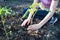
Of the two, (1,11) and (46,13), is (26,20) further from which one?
(1,11)

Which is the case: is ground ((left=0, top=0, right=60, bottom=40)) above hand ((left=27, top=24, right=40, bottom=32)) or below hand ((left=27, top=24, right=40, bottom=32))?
below

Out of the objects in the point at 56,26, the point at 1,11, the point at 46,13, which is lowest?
the point at 56,26

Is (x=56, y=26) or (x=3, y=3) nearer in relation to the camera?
(x=56, y=26)

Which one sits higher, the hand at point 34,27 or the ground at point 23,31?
the hand at point 34,27

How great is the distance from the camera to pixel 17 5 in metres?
3.68

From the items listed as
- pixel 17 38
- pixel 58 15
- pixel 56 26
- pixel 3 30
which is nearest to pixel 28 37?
pixel 17 38

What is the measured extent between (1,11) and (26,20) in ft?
2.08

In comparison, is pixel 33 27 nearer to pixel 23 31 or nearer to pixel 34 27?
pixel 34 27

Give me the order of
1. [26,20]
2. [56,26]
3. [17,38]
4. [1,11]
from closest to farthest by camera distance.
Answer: [1,11] < [17,38] < [26,20] < [56,26]

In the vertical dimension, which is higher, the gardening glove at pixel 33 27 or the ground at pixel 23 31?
the gardening glove at pixel 33 27

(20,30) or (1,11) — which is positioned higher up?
(1,11)

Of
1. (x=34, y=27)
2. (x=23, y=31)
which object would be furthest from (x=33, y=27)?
(x=23, y=31)

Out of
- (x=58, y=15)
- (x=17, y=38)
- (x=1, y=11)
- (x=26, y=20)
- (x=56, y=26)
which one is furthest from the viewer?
(x=58, y=15)

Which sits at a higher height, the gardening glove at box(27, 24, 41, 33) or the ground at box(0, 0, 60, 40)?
the gardening glove at box(27, 24, 41, 33)
